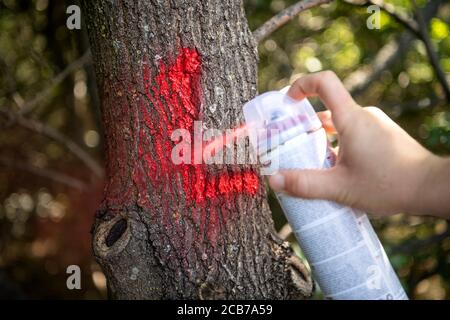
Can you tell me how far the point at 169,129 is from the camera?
138cm

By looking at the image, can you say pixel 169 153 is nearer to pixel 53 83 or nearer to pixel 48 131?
pixel 53 83

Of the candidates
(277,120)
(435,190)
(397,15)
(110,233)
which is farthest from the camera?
(397,15)

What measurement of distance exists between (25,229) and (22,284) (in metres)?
0.38

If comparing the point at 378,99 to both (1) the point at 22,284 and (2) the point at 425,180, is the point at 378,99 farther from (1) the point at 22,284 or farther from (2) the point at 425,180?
(1) the point at 22,284

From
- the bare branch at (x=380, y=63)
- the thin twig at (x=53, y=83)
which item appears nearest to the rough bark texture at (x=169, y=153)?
the thin twig at (x=53, y=83)

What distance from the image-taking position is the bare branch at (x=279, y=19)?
5.24 ft

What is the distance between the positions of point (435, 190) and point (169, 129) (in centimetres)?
63

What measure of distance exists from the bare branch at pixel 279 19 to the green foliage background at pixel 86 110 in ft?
1.93

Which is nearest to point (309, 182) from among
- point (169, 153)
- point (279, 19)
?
point (169, 153)

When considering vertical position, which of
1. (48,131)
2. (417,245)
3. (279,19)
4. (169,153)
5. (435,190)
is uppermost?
(279,19)

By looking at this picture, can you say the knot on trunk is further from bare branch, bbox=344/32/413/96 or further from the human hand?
bare branch, bbox=344/32/413/96

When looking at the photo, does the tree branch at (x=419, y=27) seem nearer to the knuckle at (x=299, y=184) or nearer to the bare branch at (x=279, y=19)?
the bare branch at (x=279, y=19)

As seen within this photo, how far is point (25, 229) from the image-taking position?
12.8ft
